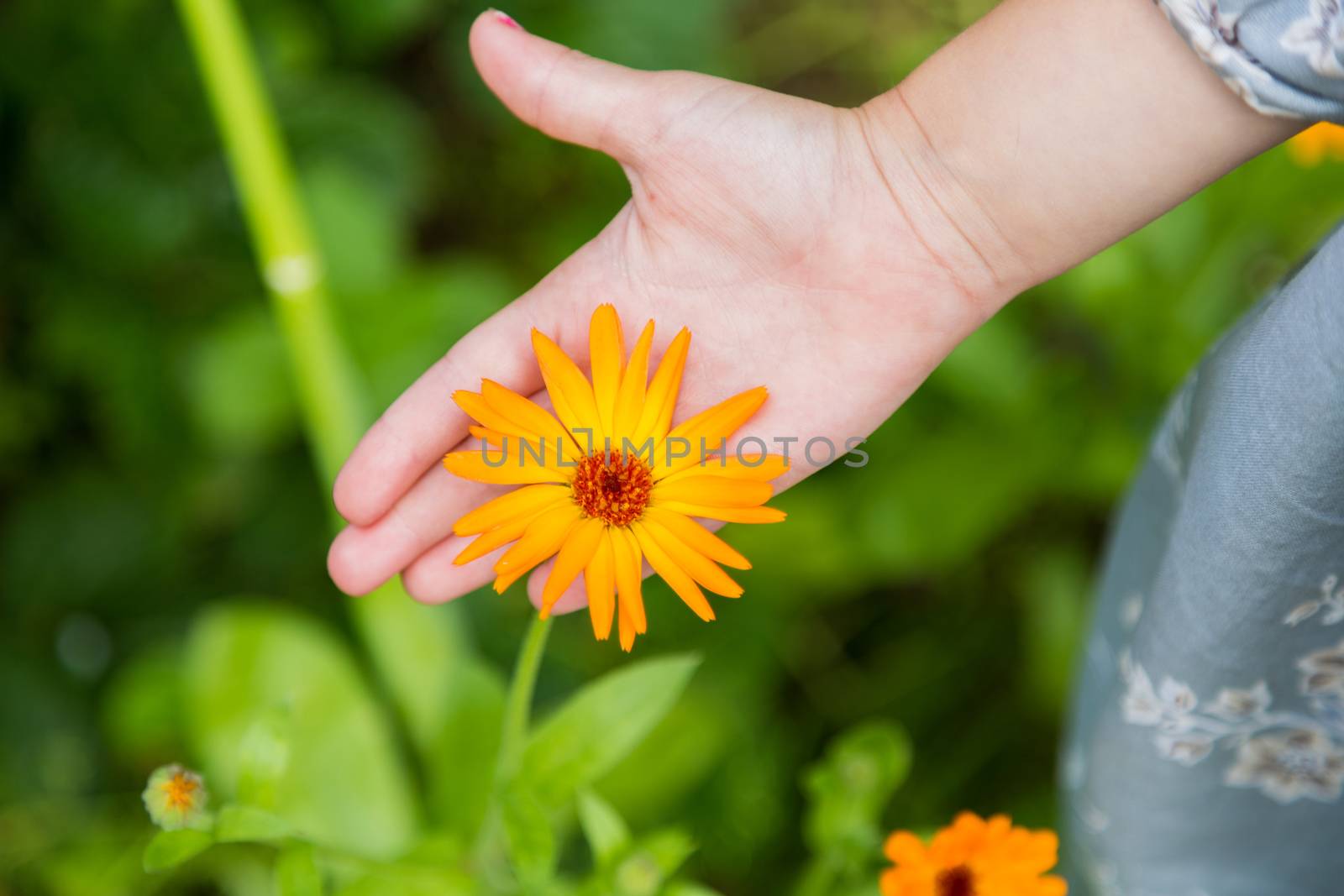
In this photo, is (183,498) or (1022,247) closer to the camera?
(1022,247)

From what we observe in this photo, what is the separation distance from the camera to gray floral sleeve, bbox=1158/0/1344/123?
0.75 metres

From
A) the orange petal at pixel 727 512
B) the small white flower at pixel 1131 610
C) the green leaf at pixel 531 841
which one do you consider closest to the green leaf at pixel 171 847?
the green leaf at pixel 531 841

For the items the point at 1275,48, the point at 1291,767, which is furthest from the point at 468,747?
the point at 1275,48

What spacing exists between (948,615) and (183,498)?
1.26m

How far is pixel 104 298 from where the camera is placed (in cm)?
171

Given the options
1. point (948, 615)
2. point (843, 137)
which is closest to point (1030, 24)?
point (843, 137)

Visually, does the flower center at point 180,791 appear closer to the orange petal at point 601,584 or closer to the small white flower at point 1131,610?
the orange petal at point 601,584

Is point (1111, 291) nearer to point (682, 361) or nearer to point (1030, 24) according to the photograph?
point (1030, 24)

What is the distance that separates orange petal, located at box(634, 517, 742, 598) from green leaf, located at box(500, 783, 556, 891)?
24cm

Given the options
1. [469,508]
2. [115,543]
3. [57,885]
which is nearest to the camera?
[469,508]

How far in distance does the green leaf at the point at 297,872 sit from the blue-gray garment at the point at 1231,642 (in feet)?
2.32

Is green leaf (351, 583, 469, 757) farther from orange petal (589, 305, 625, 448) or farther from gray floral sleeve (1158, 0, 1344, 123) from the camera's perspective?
gray floral sleeve (1158, 0, 1344, 123)

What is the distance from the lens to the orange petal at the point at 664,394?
915mm

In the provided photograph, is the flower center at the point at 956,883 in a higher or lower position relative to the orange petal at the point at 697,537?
lower
